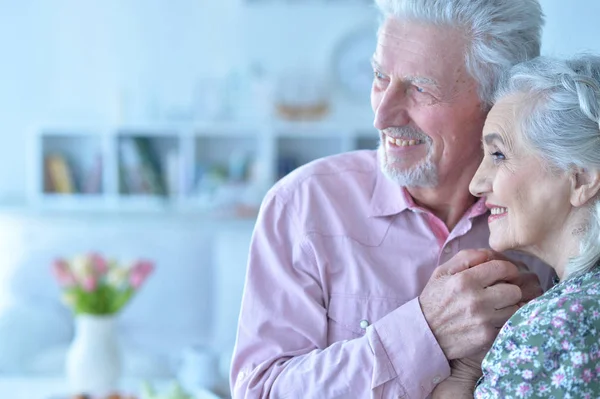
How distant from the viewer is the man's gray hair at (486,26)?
5.30 ft

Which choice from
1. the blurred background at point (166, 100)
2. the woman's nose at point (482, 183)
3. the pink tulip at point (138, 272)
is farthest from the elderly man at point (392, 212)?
the blurred background at point (166, 100)

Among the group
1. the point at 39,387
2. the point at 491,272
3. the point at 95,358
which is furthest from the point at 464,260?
the point at 39,387

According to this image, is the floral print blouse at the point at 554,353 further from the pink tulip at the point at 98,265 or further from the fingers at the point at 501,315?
the pink tulip at the point at 98,265

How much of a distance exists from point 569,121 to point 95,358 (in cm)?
202

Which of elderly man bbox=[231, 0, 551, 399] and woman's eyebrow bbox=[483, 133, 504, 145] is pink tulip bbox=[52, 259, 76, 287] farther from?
woman's eyebrow bbox=[483, 133, 504, 145]

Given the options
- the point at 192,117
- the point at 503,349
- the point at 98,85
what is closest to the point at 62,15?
the point at 98,85

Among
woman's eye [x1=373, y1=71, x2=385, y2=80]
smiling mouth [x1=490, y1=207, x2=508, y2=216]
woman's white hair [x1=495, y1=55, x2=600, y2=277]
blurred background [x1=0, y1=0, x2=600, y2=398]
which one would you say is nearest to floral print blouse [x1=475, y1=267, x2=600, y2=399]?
woman's white hair [x1=495, y1=55, x2=600, y2=277]

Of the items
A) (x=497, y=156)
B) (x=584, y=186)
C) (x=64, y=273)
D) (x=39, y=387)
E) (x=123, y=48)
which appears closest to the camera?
(x=584, y=186)

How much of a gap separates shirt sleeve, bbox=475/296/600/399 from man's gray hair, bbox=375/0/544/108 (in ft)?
1.64

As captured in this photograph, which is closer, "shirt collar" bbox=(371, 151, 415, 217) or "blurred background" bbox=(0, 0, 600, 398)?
"shirt collar" bbox=(371, 151, 415, 217)

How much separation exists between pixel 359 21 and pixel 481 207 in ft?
12.8

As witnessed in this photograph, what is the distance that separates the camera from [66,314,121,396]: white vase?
2992 millimetres

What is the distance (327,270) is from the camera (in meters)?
1.63

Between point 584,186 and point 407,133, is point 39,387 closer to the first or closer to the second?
point 407,133
